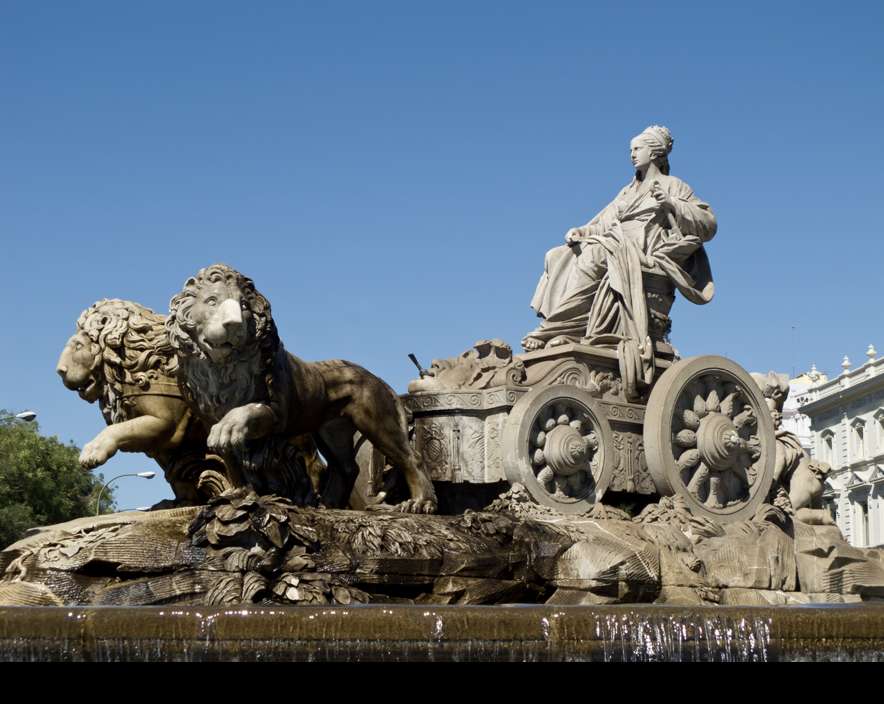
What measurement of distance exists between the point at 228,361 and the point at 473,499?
3146 mm

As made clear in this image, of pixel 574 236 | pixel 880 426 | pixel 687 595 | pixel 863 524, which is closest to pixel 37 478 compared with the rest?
pixel 574 236

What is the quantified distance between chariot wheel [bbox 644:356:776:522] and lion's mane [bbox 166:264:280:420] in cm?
393

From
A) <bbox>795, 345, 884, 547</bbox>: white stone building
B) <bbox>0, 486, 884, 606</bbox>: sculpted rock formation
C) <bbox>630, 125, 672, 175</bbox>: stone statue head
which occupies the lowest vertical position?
<bbox>0, 486, 884, 606</bbox>: sculpted rock formation

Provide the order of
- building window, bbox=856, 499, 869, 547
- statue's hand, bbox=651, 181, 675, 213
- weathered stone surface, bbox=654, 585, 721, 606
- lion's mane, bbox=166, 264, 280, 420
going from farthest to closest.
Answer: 1. building window, bbox=856, 499, 869, 547
2. statue's hand, bbox=651, 181, 675, 213
3. weathered stone surface, bbox=654, 585, 721, 606
4. lion's mane, bbox=166, 264, 280, 420

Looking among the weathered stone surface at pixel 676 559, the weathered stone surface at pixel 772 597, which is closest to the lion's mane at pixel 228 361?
the weathered stone surface at pixel 676 559

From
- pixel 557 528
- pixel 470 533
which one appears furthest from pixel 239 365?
pixel 557 528

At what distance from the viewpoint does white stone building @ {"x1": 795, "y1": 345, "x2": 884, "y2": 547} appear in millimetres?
69812

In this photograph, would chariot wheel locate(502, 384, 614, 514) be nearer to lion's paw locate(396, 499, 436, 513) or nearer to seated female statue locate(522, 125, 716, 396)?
lion's paw locate(396, 499, 436, 513)

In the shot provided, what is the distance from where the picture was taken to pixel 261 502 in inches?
421

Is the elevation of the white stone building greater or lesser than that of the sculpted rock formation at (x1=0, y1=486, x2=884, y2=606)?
greater

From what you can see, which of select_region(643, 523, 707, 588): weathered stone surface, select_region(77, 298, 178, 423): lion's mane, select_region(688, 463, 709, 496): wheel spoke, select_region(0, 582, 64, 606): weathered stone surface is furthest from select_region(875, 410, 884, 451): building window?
select_region(0, 582, 64, 606): weathered stone surface
